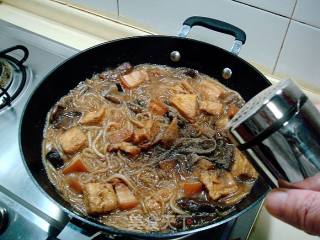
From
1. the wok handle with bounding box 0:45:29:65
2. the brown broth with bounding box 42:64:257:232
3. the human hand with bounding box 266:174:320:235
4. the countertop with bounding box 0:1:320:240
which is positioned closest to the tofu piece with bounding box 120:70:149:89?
the brown broth with bounding box 42:64:257:232

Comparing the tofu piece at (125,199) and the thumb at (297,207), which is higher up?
the thumb at (297,207)

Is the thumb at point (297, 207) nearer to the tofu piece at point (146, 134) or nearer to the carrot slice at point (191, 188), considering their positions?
the carrot slice at point (191, 188)

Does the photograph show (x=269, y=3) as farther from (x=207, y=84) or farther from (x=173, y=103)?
(x=173, y=103)

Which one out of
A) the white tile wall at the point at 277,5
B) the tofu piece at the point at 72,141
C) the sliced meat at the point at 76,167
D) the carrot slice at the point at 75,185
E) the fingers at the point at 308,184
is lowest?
the carrot slice at the point at 75,185

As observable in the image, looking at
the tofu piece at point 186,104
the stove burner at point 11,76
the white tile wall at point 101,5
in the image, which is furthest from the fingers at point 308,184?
the white tile wall at point 101,5

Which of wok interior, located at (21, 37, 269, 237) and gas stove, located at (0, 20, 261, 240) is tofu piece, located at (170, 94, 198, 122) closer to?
wok interior, located at (21, 37, 269, 237)

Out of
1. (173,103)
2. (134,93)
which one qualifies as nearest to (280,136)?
(173,103)

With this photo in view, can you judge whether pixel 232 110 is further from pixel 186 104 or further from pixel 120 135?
pixel 120 135
